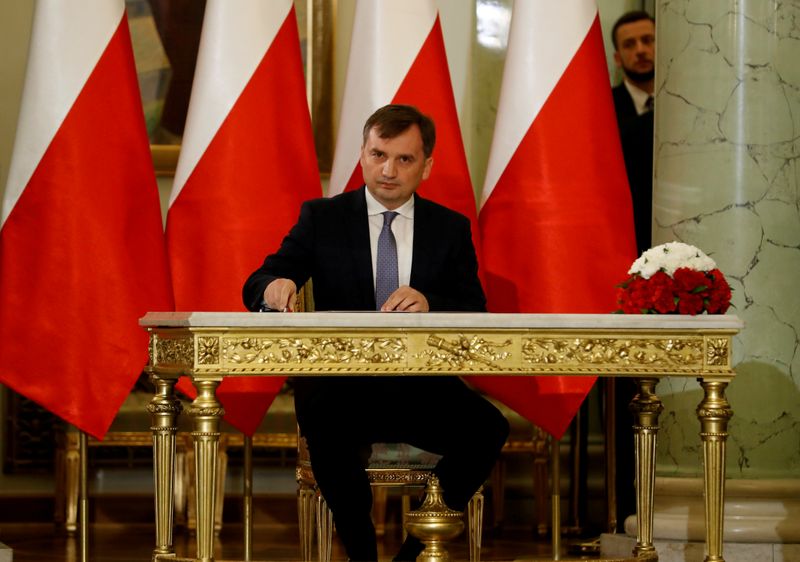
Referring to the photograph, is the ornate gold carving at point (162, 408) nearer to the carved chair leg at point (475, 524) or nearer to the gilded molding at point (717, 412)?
the carved chair leg at point (475, 524)

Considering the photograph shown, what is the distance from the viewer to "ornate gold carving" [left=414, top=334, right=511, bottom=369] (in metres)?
3.31

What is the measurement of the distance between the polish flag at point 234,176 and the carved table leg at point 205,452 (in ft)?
3.22

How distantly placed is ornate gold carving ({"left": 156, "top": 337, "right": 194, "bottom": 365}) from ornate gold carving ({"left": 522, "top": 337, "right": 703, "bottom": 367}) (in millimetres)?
839

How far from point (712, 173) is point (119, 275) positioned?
195 cm

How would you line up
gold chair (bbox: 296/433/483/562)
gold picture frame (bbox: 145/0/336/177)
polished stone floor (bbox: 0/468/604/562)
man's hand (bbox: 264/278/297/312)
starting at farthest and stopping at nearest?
1. gold picture frame (bbox: 145/0/336/177)
2. polished stone floor (bbox: 0/468/604/562)
3. gold chair (bbox: 296/433/483/562)
4. man's hand (bbox: 264/278/297/312)

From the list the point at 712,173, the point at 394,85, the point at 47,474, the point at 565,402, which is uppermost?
the point at 394,85

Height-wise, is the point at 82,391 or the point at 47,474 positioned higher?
the point at 82,391

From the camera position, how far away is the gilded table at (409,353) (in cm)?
323

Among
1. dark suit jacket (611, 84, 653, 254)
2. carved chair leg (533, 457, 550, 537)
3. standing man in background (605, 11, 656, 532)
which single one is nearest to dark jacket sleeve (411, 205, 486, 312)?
standing man in background (605, 11, 656, 532)

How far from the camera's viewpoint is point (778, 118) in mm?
4324

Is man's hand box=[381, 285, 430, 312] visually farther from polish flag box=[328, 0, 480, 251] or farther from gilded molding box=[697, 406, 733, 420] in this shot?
polish flag box=[328, 0, 480, 251]

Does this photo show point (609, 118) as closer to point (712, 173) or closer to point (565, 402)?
point (712, 173)

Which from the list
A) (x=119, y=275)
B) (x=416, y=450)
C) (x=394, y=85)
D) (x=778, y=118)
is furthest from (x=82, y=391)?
(x=778, y=118)

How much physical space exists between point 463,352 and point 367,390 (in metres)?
0.46
